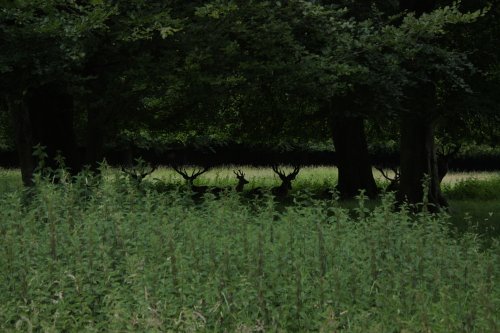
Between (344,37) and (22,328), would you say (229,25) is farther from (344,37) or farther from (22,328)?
(22,328)

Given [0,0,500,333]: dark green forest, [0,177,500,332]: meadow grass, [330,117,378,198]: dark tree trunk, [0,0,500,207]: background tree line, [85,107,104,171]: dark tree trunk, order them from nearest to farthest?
[0,177,500,332]: meadow grass → [0,0,500,333]: dark green forest → [0,0,500,207]: background tree line → [85,107,104,171]: dark tree trunk → [330,117,378,198]: dark tree trunk

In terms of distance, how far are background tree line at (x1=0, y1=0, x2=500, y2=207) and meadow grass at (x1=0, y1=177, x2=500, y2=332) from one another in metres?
2.43

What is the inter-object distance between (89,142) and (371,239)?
689cm

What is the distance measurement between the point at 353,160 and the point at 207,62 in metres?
11.1

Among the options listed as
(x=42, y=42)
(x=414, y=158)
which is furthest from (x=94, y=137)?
(x=414, y=158)

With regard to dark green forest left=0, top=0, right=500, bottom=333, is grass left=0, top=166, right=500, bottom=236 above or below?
below

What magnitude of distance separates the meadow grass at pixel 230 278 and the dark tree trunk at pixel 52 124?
5050 mm

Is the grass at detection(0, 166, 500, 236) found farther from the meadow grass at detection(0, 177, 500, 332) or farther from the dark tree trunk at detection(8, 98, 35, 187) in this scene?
the meadow grass at detection(0, 177, 500, 332)

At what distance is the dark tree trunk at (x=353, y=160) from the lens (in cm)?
2148

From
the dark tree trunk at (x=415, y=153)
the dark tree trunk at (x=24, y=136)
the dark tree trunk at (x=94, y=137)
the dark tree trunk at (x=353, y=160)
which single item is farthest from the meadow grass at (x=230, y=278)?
the dark tree trunk at (x=353, y=160)

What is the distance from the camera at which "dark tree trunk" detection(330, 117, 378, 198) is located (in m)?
21.5

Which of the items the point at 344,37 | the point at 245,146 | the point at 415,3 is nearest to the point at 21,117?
the point at 344,37

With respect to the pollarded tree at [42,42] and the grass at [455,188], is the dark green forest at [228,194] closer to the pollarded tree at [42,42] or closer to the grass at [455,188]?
the pollarded tree at [42,42]

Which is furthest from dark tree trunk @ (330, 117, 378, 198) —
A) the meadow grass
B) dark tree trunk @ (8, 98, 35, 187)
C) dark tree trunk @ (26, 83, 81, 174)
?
the meadow grass
